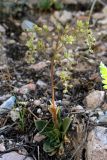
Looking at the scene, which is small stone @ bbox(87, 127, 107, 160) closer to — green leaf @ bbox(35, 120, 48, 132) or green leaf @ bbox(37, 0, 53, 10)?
green leaf @ bbox(35, 120, 48, 132)

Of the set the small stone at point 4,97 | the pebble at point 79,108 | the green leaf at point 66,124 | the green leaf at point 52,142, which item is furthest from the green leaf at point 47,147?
the small stone at point 4,97

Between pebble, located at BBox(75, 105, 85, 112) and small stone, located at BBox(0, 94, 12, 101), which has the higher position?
small stone, located at BBox(0, 94, 12, 101)

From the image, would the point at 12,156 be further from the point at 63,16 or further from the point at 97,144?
the point at 63,16

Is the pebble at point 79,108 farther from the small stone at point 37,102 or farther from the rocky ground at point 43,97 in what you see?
the small stone at point 37,102

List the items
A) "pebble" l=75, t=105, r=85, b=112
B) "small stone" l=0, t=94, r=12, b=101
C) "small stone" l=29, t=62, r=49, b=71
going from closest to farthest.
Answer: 1. "pebble" l=75, t=105, r=85, b=112
2. "small stone" l=0, t=94, r=12, b=101
3. "small stone" l=29, t=62, r=49, b=71

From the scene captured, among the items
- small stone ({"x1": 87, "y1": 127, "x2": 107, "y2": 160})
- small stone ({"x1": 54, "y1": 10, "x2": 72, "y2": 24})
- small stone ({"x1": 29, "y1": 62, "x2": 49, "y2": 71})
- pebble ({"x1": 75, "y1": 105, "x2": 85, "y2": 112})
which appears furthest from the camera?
small stone ({"x1": 54, "y1": 10, "x2": 72, "y2": 24})

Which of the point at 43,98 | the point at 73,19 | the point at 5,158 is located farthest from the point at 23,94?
the point at 73,19

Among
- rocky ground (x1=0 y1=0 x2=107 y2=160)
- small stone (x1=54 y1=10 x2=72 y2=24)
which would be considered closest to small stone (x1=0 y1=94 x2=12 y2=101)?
rocky ground (x1=0 y1=0 x2=107 y2=160)
